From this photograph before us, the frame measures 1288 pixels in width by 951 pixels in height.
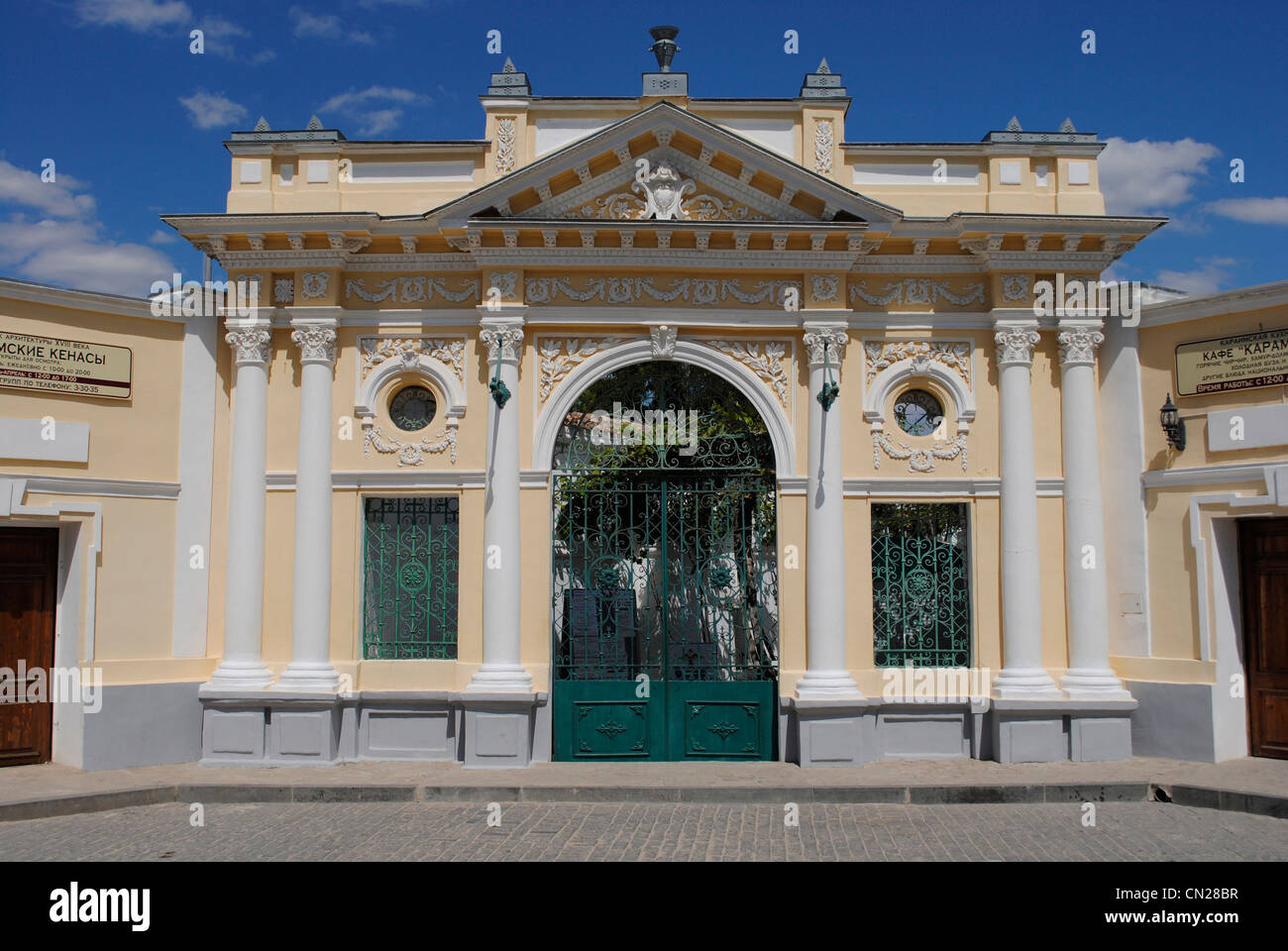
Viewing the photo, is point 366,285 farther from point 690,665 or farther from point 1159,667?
point 1159,667

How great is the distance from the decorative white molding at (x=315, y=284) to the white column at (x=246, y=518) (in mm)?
500

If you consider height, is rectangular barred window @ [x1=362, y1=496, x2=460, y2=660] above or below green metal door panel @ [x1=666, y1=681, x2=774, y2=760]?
above

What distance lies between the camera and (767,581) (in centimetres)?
1073

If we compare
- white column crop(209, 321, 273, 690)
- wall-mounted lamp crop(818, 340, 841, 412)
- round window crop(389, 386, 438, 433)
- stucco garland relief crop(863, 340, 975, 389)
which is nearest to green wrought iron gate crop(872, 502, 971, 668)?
wall-mounted lamp crop(818, 340, 841, 412)

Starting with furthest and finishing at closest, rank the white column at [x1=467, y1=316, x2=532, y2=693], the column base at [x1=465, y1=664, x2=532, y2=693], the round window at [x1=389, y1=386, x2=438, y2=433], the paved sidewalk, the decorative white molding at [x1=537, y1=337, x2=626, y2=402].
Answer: the round window at [x1=389, y1=386, x2=438, y2=433] < the decorative white molding at [x1=537, y1=337, x2=626, y2=402] < the white column at [x1=467, y1=316, x2=532, y2=693] < the column base at [x1=465, y1=664, x2=532, y2=693] < the paved sidewalk

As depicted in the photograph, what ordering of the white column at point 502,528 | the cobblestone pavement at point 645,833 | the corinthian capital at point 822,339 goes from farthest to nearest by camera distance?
the corinthian capital at point 822,339 < the white column at point 502,528 < the cobblestone pavement at point 645,833

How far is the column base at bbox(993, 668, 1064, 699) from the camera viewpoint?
33.6ft

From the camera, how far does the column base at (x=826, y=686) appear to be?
10117mm

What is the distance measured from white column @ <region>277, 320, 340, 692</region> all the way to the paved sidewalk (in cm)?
104

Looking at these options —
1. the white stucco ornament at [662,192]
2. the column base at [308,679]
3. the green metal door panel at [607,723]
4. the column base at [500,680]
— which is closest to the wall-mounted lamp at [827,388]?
the white stucco ornament at [662,192]

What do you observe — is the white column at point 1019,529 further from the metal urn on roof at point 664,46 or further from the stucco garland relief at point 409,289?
the stucco garland relief at point 409,289

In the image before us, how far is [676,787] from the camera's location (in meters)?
9.19

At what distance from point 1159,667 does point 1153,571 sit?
918 millimetres

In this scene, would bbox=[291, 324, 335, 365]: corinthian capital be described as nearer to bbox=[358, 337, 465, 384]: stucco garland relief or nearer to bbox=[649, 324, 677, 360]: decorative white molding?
bbox=[358, 337, 465, 384]: stucco garland relief
